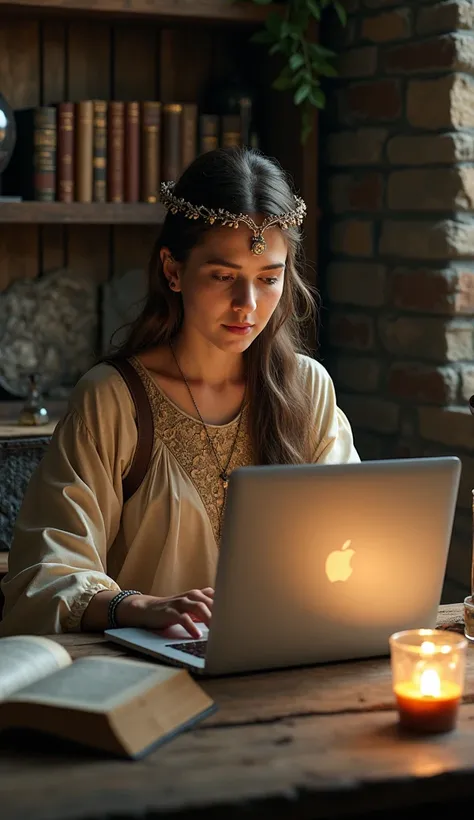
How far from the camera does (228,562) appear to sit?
4.63 feet

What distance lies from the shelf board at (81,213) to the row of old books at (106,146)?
0.04 meters

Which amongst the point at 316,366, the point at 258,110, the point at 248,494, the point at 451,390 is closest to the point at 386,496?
the point at 248,494

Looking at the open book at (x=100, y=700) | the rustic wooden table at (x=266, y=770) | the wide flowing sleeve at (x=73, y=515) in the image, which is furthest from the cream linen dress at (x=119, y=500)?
the rustic wooden table at (x=266, y=770)

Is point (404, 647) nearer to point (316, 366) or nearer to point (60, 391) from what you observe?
point (316, 366)

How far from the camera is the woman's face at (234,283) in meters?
2.04

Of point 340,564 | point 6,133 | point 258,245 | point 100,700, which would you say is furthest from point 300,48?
point 100,700

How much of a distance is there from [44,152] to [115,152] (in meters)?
0.18

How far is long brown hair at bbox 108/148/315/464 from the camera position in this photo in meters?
2.10

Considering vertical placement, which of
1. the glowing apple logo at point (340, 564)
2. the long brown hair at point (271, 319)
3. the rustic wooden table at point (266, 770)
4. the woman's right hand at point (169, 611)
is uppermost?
the long brown hair at point (271, 319)

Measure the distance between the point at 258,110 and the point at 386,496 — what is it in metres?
2.20

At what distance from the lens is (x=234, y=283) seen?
2.04 metres

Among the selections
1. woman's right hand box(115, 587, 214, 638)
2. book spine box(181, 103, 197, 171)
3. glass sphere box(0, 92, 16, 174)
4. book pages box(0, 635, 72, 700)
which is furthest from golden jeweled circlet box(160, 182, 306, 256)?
book spine box(181, 103, 197, 171)

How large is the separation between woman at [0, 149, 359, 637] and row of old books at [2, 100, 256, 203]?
1.03m

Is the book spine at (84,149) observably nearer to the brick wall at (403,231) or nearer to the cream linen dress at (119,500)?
the brick wall at (403,231)
